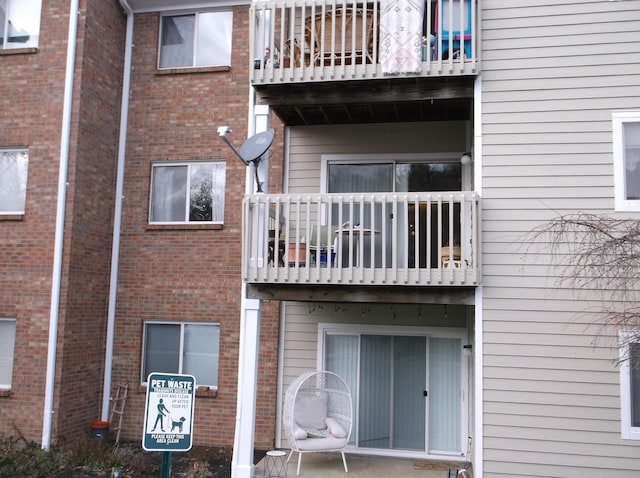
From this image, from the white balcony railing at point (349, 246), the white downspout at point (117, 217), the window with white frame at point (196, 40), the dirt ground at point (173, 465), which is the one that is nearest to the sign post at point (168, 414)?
the white balcony railing at point (349, 246)

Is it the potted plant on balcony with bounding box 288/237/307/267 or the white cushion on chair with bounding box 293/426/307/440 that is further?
the white cushion on chair with bounding box 293/426/307/440

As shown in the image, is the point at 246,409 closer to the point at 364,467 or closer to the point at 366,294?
the point at 364,467

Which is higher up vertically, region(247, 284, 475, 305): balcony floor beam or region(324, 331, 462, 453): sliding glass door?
region(247, 284, 475, 305): balcony floor beam

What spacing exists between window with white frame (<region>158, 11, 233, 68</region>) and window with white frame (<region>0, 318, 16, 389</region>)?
16.9 feet

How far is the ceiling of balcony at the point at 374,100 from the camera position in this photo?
25.8 ft

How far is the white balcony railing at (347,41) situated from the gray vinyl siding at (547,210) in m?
0.38

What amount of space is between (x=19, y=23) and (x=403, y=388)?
887 cm

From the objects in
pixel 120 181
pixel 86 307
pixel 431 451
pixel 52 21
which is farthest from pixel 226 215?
pixel 431 451

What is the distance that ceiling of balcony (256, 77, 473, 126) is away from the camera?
788cm

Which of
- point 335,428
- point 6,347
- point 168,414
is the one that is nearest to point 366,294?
point 335,428

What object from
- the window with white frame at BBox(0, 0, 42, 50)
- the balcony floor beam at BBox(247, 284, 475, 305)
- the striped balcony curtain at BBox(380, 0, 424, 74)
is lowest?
the balcony floor beam at BBox(247, 284, 475, 305)

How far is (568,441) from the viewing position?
6941 millimetres

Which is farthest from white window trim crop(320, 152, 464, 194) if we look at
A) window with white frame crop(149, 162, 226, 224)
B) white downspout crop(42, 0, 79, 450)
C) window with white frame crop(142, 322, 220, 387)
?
white downspout crop(42, 0, 79, 450)

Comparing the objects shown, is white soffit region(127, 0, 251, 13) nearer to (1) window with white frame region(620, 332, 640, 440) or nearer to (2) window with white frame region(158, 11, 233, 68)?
(2) window with white frame region(158, 11, 233, 68)
